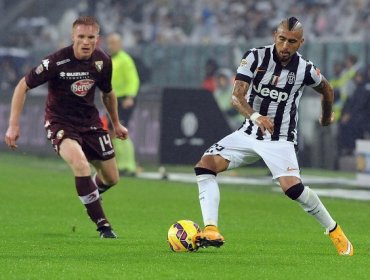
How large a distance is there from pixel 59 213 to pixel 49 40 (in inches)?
833

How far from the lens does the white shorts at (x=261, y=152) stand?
1045 cm

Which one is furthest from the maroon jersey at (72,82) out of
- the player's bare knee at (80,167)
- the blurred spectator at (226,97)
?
the blurred spectator at (226,97)

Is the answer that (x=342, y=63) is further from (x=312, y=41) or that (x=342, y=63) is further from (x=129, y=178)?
(x=129, y=178)

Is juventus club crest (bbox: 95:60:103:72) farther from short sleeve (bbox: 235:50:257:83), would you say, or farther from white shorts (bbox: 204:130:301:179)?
short sleeve (bbox: 235:50:257:83)

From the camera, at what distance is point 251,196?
18.3 metres

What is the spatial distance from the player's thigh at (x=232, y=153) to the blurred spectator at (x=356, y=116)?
1294 centimetres

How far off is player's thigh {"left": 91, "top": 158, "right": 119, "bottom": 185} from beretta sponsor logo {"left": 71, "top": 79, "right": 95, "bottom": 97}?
2.62 ft

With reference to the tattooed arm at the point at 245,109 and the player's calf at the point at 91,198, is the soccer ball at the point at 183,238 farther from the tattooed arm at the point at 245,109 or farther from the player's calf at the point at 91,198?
the player's calf at the point at 91,198

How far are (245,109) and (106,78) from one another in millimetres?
2320

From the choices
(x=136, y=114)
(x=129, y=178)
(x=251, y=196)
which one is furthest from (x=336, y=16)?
(x=251, y=196)

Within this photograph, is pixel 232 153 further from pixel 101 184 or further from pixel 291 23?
pixel 101 184

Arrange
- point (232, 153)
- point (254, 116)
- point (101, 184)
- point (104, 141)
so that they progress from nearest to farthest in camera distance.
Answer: point (254, 116) → point (232, 153) → point (104, 141) → point (101, 184)

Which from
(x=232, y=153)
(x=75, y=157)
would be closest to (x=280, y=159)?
(x=232, y=153)

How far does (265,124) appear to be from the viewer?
32.6ft
